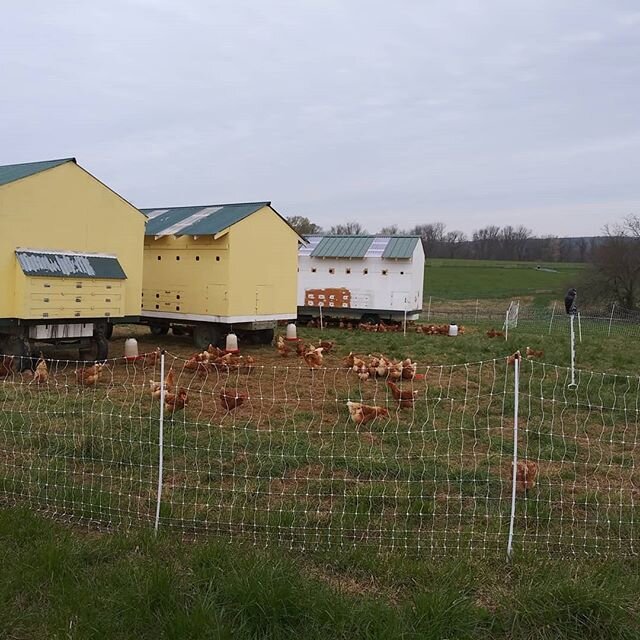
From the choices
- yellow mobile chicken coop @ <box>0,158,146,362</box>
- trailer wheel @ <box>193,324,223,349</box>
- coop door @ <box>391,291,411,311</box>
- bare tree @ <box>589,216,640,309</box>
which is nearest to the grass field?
yellow mobile chicken coop @ <box>0,158,146,362</box>

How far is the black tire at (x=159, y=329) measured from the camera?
16203 mm

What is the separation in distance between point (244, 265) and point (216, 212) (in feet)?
5.70

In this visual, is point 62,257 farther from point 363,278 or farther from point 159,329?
point 363,278

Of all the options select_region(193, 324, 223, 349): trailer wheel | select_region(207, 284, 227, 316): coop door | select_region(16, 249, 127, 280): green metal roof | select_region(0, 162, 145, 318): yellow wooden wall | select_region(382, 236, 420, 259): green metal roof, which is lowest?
select_region(193, 324, 223, 349): trailer wheel

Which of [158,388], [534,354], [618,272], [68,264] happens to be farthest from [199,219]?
[618,272]

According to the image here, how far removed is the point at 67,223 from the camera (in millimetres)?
11094

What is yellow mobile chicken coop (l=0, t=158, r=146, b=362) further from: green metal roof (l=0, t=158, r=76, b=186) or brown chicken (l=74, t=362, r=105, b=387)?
brown chicken (l=74, t=362, r=105, b=387)

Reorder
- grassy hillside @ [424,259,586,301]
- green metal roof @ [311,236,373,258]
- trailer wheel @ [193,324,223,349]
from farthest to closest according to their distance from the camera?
grassy hillside @ [424,259,586,301]
green metal roof @ [311,236,373,258]
trailer wheel @ [193,324,223,349]

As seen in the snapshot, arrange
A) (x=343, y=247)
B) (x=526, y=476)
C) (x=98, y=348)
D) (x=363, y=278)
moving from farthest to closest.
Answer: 1. (x=343, y=247)
2. (x=363, y=278)
3. (x=98, y=348)
4. (x=526, y=476)

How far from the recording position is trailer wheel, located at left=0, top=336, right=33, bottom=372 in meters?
10.7

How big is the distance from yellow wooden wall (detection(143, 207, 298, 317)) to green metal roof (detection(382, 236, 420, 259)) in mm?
6587

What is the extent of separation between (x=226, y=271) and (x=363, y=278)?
29.2 feet

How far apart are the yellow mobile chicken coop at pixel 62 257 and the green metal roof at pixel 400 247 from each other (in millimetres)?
10846

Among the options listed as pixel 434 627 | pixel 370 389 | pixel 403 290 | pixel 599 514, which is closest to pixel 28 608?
pixel 434 627
